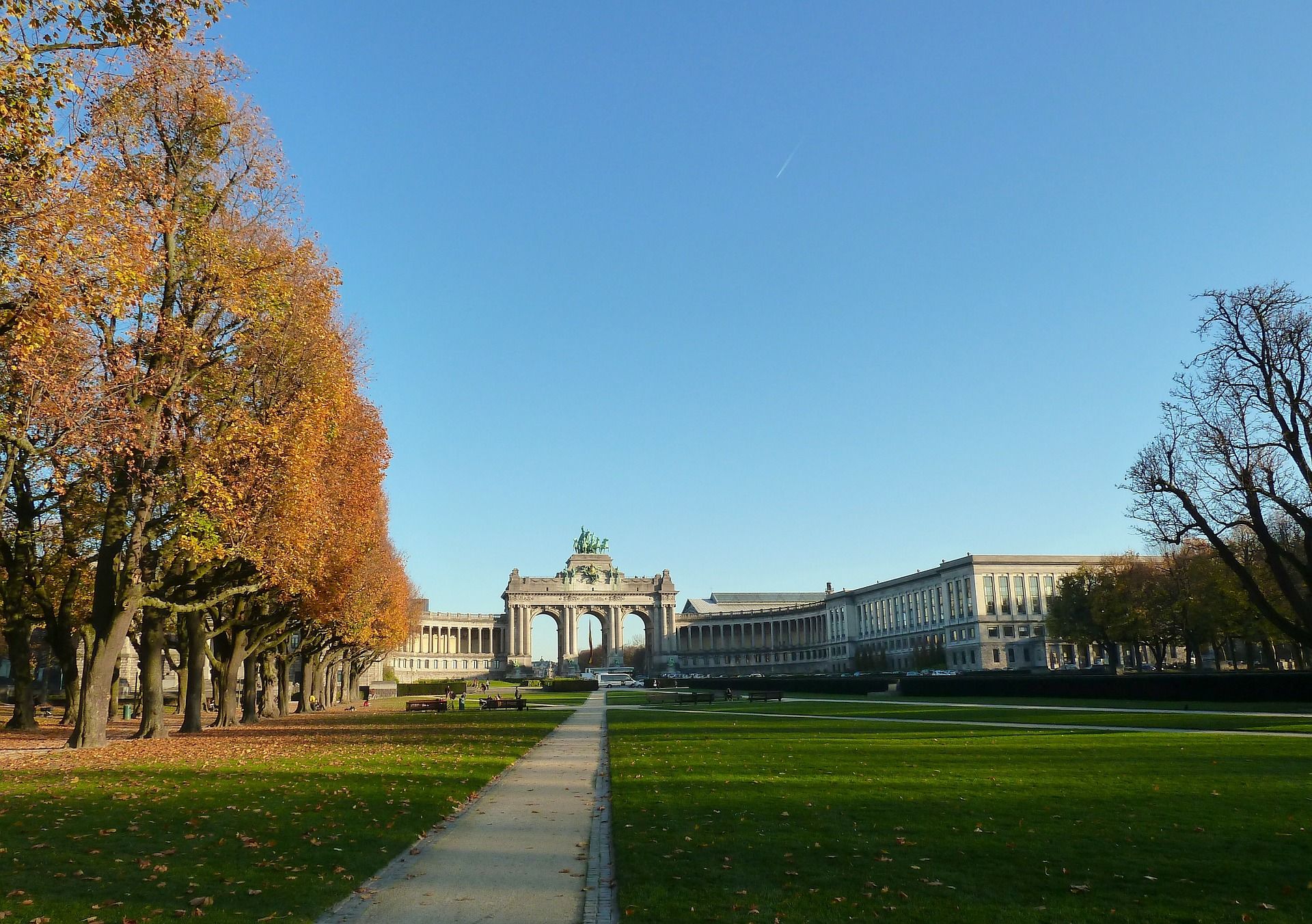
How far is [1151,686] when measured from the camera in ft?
158

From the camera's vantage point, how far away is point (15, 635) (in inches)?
1670

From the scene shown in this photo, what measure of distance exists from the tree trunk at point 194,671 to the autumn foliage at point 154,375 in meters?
0.13

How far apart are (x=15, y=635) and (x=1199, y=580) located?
83512mm

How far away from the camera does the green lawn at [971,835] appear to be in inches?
385

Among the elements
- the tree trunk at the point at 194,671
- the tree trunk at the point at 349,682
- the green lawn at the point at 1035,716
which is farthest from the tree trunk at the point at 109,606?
the tree trunk at the point at 349,682

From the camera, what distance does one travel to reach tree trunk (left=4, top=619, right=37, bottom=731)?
135ft

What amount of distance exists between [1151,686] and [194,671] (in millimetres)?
45830

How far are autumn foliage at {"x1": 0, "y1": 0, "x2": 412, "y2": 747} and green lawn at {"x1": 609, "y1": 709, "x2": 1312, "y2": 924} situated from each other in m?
15.4

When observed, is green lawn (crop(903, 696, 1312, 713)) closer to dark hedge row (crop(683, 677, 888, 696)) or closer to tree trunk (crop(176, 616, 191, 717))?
dark hedge row (crop(683, 677, 888, 696))

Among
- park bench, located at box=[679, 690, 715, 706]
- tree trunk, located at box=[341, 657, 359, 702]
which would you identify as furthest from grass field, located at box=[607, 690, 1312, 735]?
tree trunk, located at box=[341, 657, 359, 702]

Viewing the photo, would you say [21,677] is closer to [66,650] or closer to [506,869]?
[66,650]

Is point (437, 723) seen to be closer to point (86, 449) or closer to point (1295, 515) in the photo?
point (86, 449)

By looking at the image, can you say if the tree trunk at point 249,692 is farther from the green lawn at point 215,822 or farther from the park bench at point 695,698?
the park bench at point 695,698

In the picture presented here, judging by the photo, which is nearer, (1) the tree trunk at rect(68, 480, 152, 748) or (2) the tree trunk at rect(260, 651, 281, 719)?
(1) the tree trunk at rect(68, 480, 152, 748)
